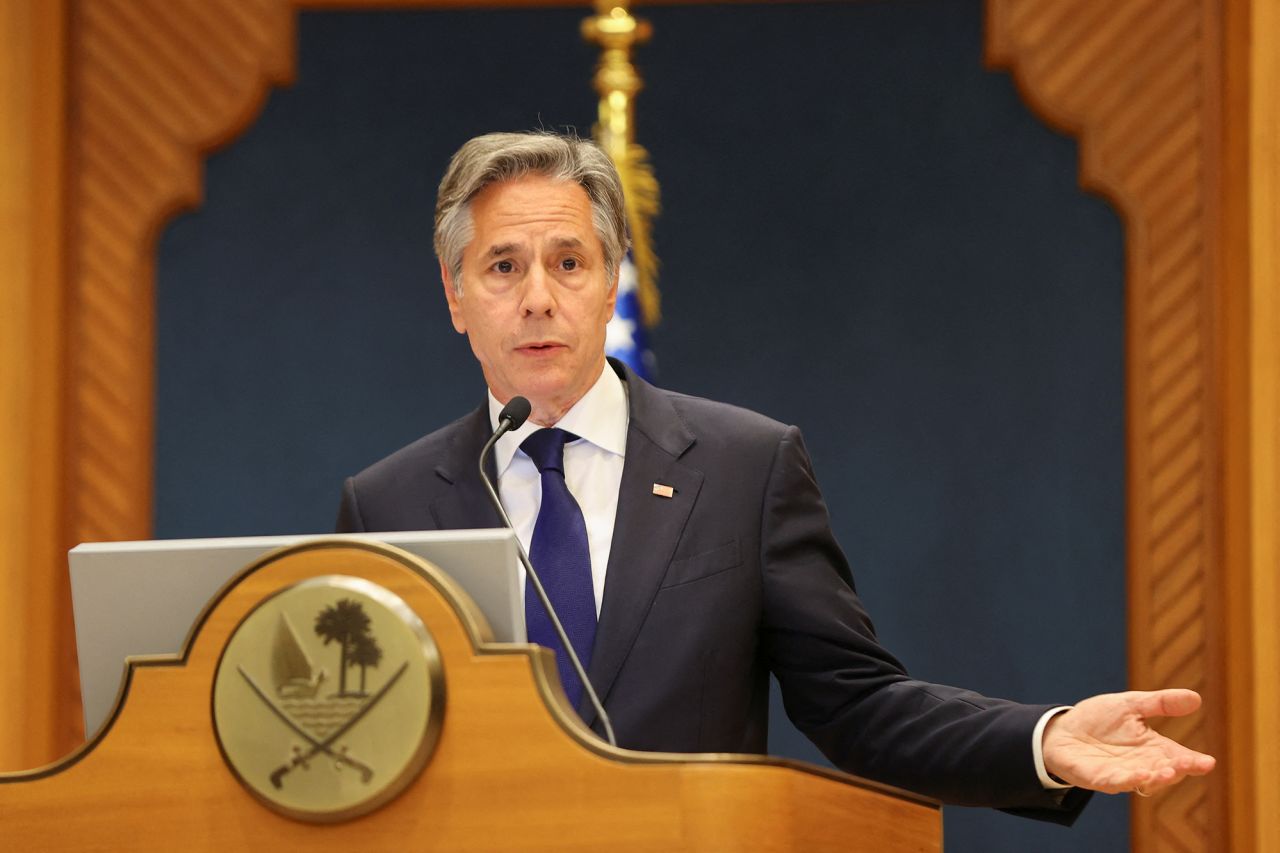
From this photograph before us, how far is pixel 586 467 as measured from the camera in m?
1.97

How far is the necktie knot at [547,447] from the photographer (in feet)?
6.32

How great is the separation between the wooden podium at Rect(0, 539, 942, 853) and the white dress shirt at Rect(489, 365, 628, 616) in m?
0.64

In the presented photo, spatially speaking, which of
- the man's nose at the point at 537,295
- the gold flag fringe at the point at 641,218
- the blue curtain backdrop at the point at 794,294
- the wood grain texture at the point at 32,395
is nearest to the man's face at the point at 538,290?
the man's nose at the point at 537,295

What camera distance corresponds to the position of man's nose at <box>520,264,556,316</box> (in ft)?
6.37

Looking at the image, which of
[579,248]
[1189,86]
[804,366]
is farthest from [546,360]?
[1189,86]

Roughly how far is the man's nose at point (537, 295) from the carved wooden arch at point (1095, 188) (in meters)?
2.06

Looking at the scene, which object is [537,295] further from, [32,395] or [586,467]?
[32,395]

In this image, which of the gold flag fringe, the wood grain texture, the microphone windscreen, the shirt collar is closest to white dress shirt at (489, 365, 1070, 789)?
the shirt collar

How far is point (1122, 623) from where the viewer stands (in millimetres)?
3664

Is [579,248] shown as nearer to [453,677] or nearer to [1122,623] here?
[453,677]

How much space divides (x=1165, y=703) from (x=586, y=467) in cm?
78

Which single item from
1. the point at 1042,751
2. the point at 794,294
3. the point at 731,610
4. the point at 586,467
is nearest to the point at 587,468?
the point at 586,467

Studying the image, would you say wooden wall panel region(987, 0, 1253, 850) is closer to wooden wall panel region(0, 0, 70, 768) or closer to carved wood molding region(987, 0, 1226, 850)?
carved wood molding region(987, 0, 1226, 850)

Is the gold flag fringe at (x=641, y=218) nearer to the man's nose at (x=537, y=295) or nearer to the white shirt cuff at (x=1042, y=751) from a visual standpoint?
the man's nose at (x=537, y=295)
